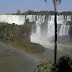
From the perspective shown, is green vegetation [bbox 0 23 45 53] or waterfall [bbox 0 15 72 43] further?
waterfall [bbox 0 15 72 43]

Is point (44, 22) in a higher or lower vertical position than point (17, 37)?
higher

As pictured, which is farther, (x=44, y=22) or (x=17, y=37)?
(x=44, y=22)

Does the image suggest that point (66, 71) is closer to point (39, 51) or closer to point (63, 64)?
point (63, 64)

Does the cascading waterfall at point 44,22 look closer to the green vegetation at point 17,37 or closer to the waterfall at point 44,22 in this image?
the waterfall at point 44,22

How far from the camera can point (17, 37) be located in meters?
39.1

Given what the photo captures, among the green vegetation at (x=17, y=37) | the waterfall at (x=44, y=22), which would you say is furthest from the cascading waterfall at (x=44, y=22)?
the green vegetation at (x=17, y=37)

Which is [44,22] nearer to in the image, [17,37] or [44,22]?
[44,22]

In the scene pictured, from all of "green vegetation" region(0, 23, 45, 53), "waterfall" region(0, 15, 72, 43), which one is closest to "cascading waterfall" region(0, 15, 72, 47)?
"waterfall" region(0, 15, 72, 43)

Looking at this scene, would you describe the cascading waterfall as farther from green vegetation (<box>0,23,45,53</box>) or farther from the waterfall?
green vegetation (<box>0,23,45,53</box>)

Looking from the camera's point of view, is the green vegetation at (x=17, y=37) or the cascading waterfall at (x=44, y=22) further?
the cascading waterfall at (x=44, y=22)

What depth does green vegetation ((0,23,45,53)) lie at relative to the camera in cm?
3455

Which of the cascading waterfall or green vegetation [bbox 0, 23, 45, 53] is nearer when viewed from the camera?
green vegetation [bbox 0, 23, 45, 53]

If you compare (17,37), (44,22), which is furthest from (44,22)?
(17,37)

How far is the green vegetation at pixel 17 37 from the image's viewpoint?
34.6 meters
